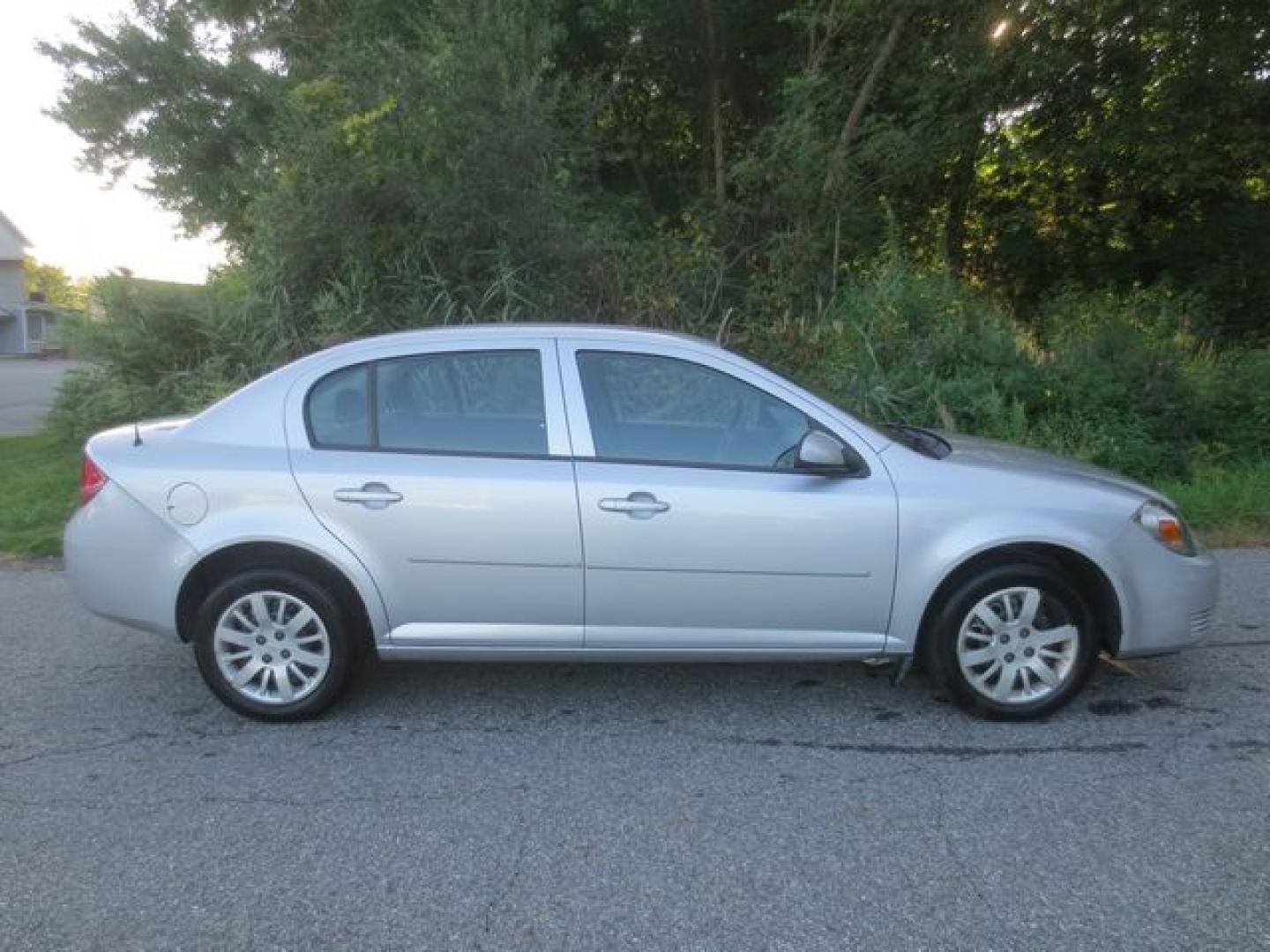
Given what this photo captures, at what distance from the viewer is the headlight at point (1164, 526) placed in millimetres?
4086

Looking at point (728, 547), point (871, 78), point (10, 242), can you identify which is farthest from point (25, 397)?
point (10, 242)

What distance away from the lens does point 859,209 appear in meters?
12.4

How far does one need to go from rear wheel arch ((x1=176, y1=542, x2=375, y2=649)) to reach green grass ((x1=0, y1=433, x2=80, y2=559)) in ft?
12.2

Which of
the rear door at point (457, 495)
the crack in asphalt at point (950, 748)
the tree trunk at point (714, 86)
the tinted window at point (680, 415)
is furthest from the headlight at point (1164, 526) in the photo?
the tree trunk at point (714, 86)

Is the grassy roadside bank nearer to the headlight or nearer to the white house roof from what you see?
the headlight

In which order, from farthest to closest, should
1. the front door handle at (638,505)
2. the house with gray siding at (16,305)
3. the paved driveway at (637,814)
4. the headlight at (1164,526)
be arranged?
the house with gray siding at (16,305)
the headlight at (1164,526)
the front door handle at (638,505)
the paved driveway at (637,814)

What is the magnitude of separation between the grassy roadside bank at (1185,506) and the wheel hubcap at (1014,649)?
3.74 m

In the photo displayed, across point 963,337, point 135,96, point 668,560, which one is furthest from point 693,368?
point 135,96

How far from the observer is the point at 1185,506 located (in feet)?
24.6

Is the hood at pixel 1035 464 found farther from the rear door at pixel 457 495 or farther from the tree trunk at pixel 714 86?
the tree trunk at pixel 714 86

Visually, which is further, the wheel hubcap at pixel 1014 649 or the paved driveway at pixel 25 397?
the paved driveway at pixel 25 397

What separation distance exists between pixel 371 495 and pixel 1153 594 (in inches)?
128

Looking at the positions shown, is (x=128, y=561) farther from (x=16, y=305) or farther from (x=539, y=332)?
(x=16, y=305)

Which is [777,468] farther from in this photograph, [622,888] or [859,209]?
[859,209]
